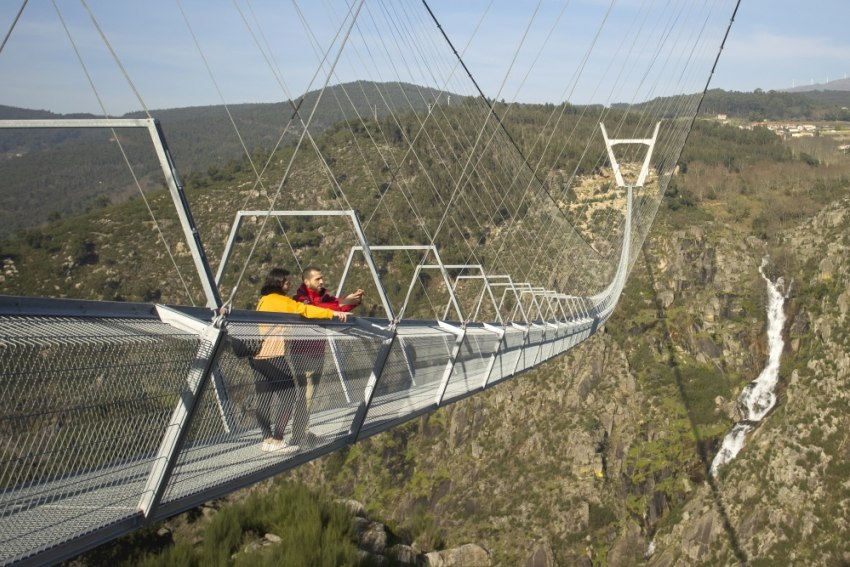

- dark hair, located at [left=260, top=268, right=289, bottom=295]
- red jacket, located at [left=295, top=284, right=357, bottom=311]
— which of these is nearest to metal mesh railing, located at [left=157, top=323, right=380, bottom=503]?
red jacket, located at [left=295, top=284, right=357, bottom=311]

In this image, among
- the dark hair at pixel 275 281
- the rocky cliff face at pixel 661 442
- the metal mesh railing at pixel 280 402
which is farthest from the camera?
the rocky cliff face at pixel 661 442

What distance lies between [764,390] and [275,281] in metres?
41.0

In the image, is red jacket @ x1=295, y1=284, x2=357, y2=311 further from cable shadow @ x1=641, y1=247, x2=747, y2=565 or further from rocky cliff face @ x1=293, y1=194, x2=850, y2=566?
cable shadow @ x1=641, y1=247, x2=747, y2=565

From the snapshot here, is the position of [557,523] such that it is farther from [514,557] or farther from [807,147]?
[807,147]

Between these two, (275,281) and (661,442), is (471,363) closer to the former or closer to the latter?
(275,281)

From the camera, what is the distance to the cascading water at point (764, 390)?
38906 millimetres

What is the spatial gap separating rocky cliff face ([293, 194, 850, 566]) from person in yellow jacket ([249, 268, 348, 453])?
29357 mm

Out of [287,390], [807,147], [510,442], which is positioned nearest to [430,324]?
[287,390]

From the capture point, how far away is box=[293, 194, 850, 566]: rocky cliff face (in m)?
34.7

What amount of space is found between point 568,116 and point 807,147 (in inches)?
784

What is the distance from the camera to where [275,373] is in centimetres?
331

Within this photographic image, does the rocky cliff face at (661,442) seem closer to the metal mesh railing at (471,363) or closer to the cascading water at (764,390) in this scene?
the cascading water at (764,390)

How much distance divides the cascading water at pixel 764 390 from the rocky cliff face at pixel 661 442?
402 mm

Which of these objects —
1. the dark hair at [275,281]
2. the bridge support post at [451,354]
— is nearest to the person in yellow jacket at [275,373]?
the dark hair at [275,281]
